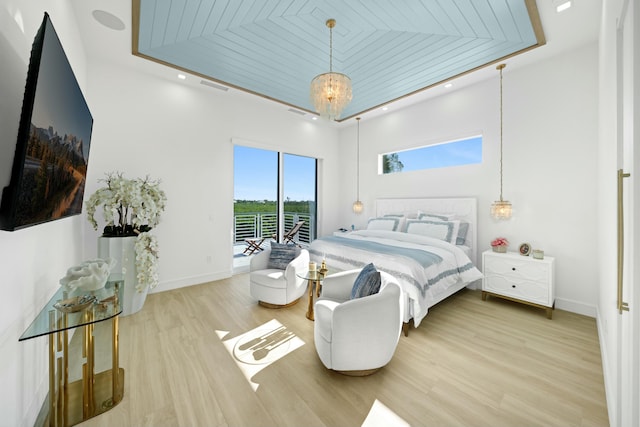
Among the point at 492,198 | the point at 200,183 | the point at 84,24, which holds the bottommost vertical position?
the point at 492,198

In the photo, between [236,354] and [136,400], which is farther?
[236,354]

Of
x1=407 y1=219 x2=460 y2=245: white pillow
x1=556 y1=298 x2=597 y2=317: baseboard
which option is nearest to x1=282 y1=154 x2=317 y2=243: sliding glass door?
x1=407 y1=219 x2=460 y2=245: white pillow

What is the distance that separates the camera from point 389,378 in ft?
6.38

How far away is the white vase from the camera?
9.23 feet

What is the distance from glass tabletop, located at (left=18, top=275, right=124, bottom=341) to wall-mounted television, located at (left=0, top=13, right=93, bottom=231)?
551mm

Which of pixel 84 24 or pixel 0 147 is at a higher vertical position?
pixel 84 24

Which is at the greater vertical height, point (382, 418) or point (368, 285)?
point (368, 285)

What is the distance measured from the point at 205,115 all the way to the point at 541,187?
5220mm

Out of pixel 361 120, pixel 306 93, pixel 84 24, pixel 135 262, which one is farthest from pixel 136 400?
pixel 361 120

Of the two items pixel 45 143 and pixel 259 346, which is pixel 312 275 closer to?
pixel 259 346

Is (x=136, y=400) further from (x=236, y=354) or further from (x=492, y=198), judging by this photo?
(x=492, y=198)

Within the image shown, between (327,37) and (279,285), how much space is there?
3.11m

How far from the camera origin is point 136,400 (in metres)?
1.71

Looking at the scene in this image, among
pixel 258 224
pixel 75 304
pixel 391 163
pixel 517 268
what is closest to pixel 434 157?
pixel 391 163
